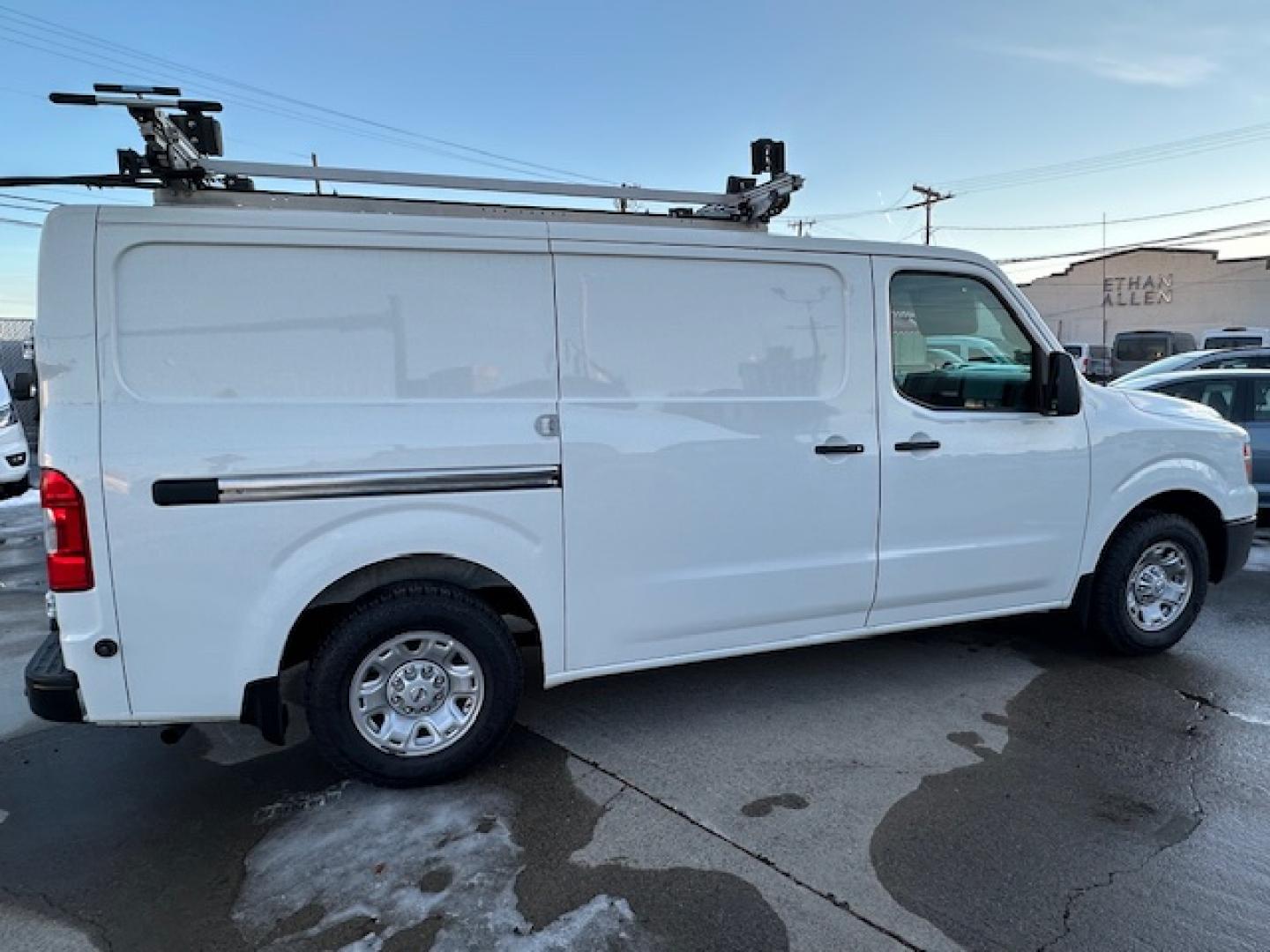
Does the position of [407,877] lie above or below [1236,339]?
below

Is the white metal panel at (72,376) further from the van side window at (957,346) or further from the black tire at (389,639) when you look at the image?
the van side window at (957,346)

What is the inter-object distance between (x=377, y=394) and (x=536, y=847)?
67.2 inches

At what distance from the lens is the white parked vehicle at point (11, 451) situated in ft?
31.9

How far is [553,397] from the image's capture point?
324cm

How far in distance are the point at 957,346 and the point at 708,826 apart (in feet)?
8.34

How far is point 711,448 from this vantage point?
3.46 metres

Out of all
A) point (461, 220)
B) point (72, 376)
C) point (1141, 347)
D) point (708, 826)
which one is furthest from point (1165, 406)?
point (1141, 347)

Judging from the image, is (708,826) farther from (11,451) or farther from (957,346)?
(11,451)

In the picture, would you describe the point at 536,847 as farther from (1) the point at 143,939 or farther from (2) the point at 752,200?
(2) the point at 752,200

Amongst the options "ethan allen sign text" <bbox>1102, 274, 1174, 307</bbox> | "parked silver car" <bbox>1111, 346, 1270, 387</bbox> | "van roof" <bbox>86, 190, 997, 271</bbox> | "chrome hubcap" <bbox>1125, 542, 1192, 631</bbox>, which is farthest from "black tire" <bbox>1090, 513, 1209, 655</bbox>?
"ethan allen sign text" <bbox>1102, 274, 1174, 307</bbox>

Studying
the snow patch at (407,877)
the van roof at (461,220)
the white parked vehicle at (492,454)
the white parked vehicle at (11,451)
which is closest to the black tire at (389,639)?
the white parked vehicle at (492,454)

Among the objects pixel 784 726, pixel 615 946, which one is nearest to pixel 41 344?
pixel 615 946

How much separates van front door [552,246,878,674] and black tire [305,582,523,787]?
1.07ft

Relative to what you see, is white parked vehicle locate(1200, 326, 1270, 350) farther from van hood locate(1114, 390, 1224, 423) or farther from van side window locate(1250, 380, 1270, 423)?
van hood locate(1114, 390, 1224, 423)
